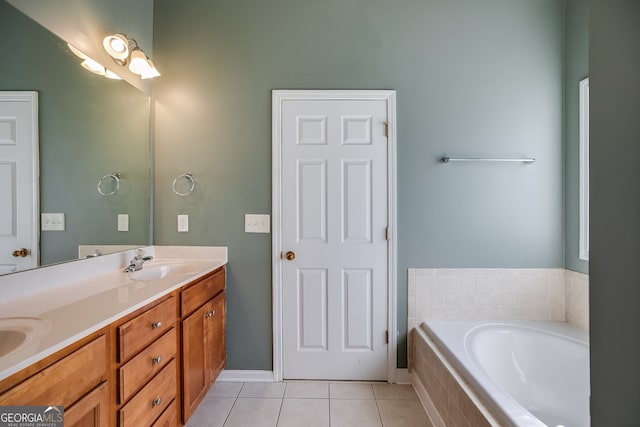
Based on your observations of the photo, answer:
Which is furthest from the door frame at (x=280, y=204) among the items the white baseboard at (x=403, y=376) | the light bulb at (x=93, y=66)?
the light bulb at (x=93, y=66)

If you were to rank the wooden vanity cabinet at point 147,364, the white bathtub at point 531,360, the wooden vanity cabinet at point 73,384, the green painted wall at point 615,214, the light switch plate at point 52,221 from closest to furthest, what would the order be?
the green painted wall at point 615,214, the wooden vanity cabinet at point 73,384, the wooden vanity cabinet at point 147,364, the light switch plate at point 52,221, the white bathtub at point 531,360

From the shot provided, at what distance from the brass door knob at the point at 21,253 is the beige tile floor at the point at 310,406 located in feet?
4.22

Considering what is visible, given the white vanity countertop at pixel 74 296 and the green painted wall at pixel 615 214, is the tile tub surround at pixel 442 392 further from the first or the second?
the white vanity countertop at pixel 74 296

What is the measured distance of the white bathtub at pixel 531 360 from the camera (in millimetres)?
1709

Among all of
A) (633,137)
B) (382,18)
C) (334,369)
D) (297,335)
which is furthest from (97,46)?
(334,369)

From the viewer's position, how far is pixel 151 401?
4.35ft

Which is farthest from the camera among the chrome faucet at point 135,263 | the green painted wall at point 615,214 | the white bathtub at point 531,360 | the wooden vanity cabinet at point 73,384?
the chrome faucet at point 135,263

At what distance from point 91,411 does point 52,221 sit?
0.97 m

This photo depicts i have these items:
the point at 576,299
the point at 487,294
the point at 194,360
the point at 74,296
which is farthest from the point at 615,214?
the point at 576,299

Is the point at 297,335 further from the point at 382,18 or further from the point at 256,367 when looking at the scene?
the point at 382,18

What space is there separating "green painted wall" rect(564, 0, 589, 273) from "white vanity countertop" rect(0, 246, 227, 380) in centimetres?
256

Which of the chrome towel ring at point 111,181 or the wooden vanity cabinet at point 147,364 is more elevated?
the chrome towel ring at point 111,181

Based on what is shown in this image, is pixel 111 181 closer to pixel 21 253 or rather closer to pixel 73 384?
pixel 21 253

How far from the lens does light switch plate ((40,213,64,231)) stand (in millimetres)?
1439
